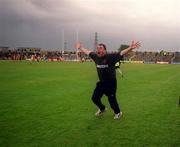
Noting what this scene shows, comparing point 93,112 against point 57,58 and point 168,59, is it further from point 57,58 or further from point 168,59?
point 168,59

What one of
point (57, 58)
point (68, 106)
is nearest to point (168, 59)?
point (57, 58)

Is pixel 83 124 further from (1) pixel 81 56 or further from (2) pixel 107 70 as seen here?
(1) pixel 81 56

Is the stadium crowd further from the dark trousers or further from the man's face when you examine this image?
the man's face

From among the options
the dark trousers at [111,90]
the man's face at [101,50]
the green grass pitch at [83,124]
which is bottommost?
the green grass pitch at [83,124]

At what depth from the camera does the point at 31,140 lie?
722cm

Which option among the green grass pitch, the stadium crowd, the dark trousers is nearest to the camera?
the green grass pitch

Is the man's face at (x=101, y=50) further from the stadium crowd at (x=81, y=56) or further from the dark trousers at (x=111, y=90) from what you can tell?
the stadium crowd at (x=81, y=56)

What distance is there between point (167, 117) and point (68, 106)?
3435mm

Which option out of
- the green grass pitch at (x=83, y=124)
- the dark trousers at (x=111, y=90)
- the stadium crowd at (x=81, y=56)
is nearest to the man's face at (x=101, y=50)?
the dark trousers at (x=111, y=90)

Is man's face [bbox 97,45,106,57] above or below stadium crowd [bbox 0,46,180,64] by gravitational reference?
above

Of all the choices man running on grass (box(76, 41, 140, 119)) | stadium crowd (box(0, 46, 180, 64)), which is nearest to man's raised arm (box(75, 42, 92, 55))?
man running on grass (box(76, 41, 140, 119))

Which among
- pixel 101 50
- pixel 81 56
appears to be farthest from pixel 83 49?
pixel 81 56

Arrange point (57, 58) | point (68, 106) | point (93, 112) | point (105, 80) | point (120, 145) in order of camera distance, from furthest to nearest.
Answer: point (57, 58), point (68, 106), point (93, 112), point (105, 80), point (120, 145)

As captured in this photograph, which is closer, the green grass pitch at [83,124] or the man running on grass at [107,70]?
the green grass pitch at [83,124]
